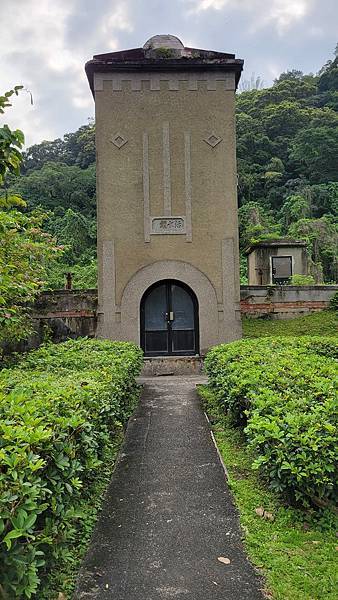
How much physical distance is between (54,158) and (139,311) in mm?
38701

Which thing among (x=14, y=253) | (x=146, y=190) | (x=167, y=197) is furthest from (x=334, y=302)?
(x=14, y=253)

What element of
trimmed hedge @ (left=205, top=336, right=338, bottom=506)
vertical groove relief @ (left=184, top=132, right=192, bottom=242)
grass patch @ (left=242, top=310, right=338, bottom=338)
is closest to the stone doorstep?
grass patch @ (left=242, top=310, right=338, bottom=338)

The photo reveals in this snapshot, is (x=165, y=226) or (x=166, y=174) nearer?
(x=165, y=226)

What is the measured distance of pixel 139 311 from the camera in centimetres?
1143

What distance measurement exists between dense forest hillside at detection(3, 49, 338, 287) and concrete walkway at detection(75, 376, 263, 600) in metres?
22.1

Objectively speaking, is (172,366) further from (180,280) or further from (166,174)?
(166,174)

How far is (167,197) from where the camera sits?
38.0ft

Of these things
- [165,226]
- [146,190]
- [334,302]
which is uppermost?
[146,190]

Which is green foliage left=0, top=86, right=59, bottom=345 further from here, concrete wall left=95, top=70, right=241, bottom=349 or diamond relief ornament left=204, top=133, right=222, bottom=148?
diamond relief ornament left=204, top=133, right=222, bottom=148

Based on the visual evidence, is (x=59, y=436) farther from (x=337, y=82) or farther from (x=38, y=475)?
(x=337, y=82)

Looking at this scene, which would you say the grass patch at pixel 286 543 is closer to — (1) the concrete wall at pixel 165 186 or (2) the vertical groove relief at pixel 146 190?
(1) the concrete wall at pixel 165 186

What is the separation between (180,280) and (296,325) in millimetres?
3354

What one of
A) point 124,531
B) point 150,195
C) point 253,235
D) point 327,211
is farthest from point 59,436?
point 327,211

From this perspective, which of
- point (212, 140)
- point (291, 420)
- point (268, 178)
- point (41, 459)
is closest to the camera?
point (41, 459)
